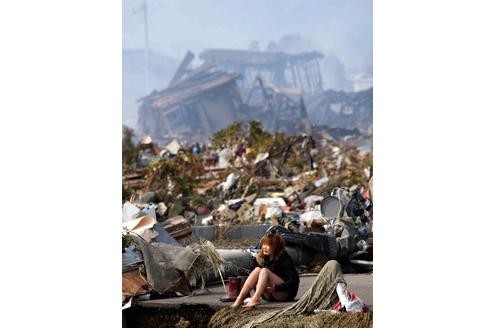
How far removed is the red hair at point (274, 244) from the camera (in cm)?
503

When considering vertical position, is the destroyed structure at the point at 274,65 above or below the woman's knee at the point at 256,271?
above

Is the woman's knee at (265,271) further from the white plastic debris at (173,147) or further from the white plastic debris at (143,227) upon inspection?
the white plastic debris at (173,147)

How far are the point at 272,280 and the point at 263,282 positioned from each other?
57 millimetres

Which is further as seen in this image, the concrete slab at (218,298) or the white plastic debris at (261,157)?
the white plastic debris at (261,157)

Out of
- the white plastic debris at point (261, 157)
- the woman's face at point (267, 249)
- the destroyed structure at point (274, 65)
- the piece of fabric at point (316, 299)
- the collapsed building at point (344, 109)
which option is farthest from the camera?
the white plastic debris at point (261, 157)

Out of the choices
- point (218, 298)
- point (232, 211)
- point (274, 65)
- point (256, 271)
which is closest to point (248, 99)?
point (274, 65)

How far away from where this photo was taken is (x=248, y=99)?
5.77 m

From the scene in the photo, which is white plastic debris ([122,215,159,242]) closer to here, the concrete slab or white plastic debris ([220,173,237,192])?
the concrete slab

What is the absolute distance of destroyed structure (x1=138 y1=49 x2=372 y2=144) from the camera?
5.60 m

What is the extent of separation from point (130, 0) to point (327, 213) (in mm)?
1821

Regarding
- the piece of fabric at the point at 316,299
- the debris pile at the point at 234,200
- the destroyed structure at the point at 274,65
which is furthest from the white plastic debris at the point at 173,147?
the piece of fabric at the point at 316,299

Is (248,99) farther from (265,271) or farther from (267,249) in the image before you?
(265,271)

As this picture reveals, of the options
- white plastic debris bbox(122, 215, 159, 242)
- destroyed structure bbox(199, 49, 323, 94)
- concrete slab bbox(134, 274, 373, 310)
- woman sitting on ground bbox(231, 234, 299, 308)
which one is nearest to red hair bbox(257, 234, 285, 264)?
woman sitting on ground bbox(231, 234, 299, 308)
